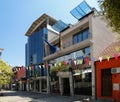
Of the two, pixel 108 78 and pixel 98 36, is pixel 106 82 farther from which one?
pixel 98 36

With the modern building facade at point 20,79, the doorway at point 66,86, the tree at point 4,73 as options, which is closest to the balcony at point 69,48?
the doorway at point 66,86

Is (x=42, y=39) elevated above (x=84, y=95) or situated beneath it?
elevated above

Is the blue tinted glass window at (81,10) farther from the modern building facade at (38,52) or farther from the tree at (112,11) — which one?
the tree at (112,11)

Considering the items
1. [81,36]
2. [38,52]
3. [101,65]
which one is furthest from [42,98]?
[38,52]

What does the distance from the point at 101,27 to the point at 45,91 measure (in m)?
20.0

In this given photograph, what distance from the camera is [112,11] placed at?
10453mm

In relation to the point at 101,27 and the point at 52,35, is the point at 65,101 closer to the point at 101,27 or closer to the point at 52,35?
the point at 101,27

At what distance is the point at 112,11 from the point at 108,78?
62.9 ft

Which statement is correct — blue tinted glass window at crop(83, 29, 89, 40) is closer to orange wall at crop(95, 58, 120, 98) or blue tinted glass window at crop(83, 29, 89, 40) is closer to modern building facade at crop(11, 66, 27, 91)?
orange wall at crop(95, 58, 120, 98)

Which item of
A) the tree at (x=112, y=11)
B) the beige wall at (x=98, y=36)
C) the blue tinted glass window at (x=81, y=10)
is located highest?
the blue tinted glass window at (x=81, y=10)

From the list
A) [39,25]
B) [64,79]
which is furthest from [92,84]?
[39,25]

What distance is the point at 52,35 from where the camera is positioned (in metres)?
49.1

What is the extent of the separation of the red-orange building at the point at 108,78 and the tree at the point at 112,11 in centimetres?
1511

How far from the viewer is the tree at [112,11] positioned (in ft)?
33.4
